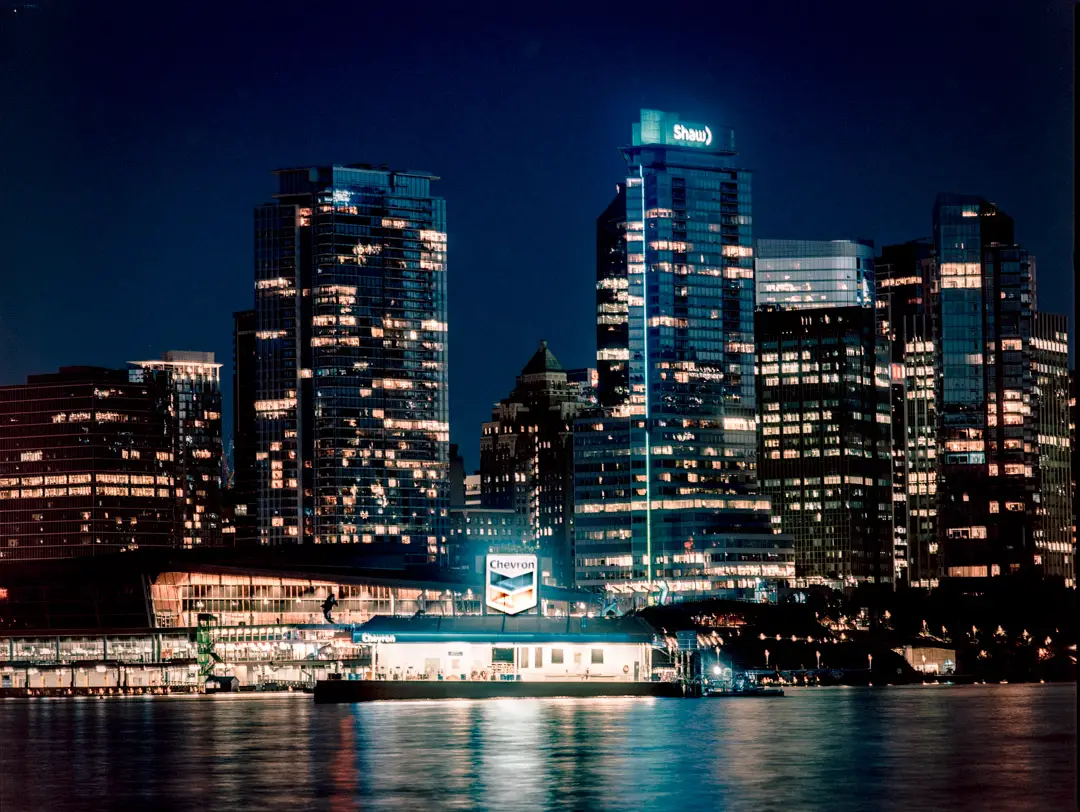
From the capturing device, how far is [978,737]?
438 ft

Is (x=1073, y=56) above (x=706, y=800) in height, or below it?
above

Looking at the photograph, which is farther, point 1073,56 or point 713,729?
point 713,729

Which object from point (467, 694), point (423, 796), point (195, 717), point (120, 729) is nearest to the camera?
point (423, 796)

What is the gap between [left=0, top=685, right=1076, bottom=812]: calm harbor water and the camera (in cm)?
8688

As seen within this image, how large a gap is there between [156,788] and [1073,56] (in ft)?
202

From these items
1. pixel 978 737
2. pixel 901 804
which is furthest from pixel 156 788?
pixel 978 737

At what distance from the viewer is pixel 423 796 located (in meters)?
87.7

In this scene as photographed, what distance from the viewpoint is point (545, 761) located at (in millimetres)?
106000

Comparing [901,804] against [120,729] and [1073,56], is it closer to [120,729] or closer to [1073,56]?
[1073,56]

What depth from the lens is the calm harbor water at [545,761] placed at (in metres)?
86.9

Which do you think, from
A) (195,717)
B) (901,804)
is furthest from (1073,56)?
(195,717)

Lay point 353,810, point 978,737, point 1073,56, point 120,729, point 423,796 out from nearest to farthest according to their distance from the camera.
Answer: point 1073,56, point 353,810, point 423,796, point 978,737, point 120,729

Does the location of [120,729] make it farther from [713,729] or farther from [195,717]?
[713,729]

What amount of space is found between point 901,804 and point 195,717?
103977 mm
